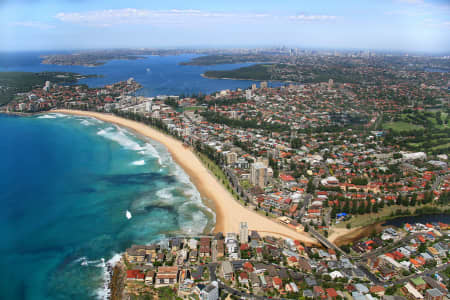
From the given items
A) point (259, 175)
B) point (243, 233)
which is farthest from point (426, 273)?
point (259, 175)

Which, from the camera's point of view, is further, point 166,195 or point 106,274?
point 166,195

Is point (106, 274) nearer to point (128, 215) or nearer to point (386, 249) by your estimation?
point (128, 215)

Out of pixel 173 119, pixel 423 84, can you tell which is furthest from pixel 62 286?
pixel 423 84

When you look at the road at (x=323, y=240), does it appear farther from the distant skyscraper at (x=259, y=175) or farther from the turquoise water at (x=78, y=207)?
the turquoise water at (x=78, y=207)

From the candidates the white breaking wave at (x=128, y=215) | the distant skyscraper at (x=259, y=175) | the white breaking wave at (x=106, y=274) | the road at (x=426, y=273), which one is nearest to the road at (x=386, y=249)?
the road at (x=426, y=273)

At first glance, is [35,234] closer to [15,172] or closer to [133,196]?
[133,196]
